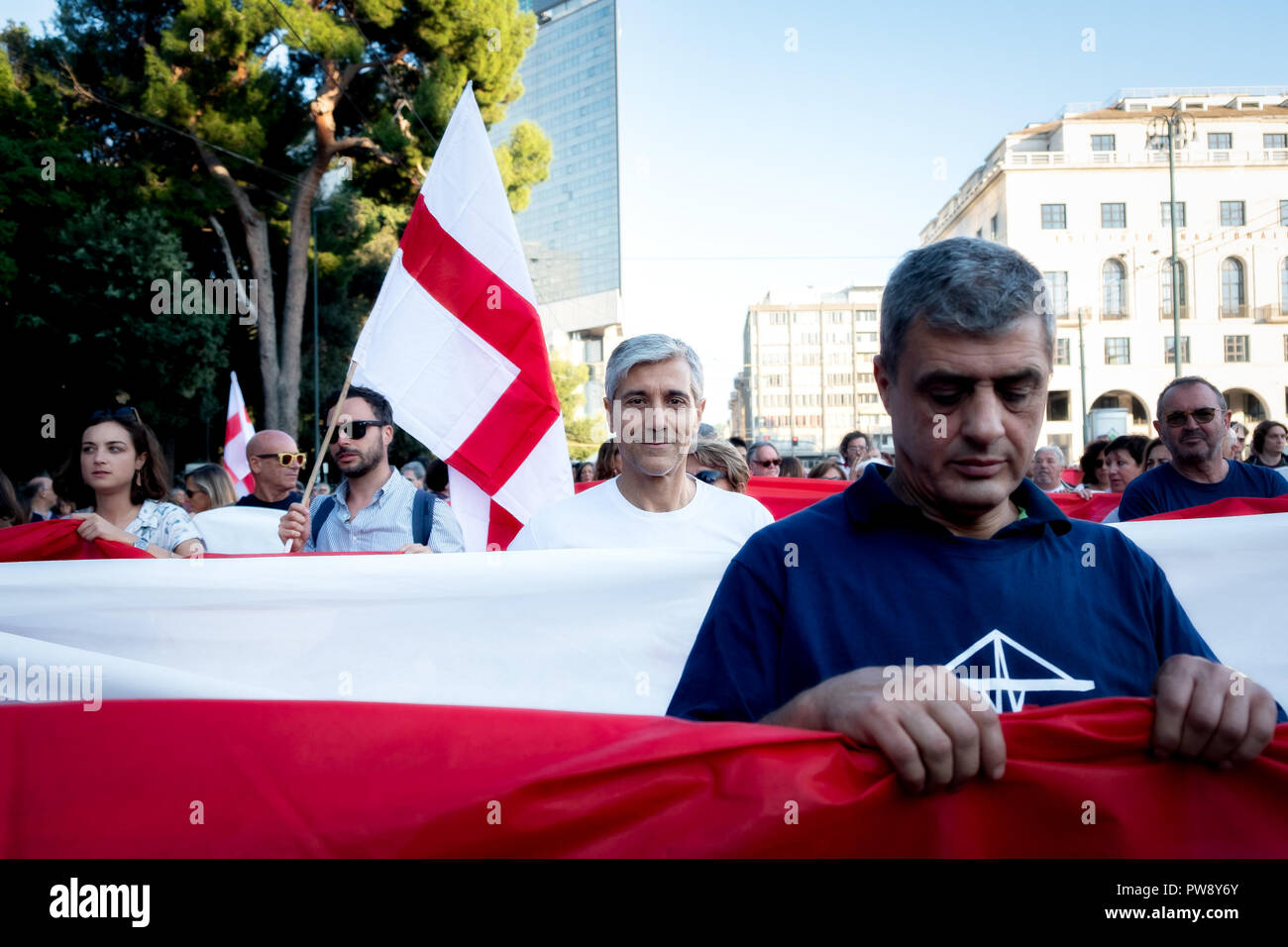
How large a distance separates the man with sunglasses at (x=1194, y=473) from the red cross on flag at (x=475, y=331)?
2.84 m

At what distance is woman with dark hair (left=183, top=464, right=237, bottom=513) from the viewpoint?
6633 millimetres

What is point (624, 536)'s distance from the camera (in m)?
3.53

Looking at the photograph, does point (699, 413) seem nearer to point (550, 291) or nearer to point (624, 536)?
point (624, 536)

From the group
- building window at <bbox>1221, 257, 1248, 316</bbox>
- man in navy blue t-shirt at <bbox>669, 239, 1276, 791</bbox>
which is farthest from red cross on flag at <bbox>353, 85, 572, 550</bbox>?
building window at <bbox>1221, 257, 1248, 316</bbox>

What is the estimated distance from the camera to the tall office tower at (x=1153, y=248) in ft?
169

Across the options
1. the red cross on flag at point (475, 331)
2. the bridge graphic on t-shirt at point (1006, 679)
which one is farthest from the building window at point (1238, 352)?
the bridge graphic on t-shirt at point (1006, 679)

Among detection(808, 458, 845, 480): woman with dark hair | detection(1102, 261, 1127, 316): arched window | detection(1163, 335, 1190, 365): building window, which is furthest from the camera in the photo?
detection(1102, 261, 1127, 316): arched window

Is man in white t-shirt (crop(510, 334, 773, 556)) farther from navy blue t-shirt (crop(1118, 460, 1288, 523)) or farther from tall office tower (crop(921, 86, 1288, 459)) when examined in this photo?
tall office tower (crop(921, 86, 1288, 459))

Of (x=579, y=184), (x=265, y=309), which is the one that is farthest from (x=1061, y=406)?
(x=579, y=184)

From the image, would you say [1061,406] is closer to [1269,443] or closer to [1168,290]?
[1168,290]

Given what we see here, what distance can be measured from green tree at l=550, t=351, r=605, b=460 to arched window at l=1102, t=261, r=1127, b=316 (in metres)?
26.6

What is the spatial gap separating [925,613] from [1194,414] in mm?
4353

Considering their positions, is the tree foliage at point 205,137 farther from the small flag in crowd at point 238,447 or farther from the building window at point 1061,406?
the building window at point 1061,406
